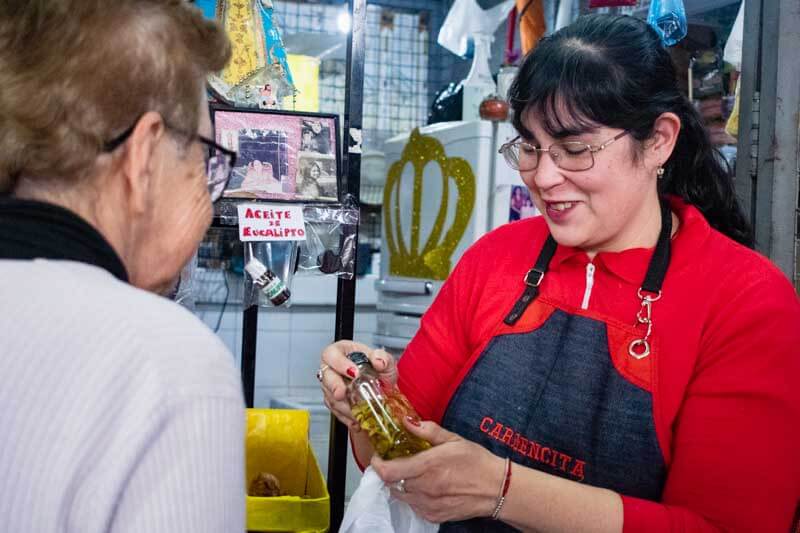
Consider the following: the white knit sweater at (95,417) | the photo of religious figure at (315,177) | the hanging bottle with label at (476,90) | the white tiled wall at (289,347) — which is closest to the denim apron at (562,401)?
the photo of religious figure at (315,177)

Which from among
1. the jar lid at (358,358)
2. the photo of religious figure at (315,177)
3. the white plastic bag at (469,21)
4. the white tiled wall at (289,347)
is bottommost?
the white tiled wall at (289,347)

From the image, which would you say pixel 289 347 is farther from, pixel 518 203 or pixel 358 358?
pixel 358 358

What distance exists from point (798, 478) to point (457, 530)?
2.04 ft

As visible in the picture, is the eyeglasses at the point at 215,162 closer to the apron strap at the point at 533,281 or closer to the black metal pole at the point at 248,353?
the apron strap at the point at 533,281

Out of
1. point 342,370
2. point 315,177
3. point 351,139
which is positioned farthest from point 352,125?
point 342,370

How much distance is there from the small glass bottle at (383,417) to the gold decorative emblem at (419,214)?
1891 mm

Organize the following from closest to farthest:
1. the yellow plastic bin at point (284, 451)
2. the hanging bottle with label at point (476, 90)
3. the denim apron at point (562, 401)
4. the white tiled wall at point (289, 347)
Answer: the denim apron at point (562, 401) < the yellow plastic bin at point (284, 451) < the hanging bottle with label at point (476, 90) < the white tiled wall at point (289, 347)

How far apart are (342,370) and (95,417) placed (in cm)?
86

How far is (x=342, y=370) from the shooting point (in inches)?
62.8

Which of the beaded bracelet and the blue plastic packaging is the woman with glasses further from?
the blue plastic packaging

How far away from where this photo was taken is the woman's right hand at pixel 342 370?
1.60 meters

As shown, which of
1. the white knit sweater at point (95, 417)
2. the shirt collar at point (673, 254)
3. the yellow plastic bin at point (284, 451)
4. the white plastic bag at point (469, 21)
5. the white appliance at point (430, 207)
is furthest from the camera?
the white plastic bag at point (469, 21)

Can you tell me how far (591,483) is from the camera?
5.01 feet

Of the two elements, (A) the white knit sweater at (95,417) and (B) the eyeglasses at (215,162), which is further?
(B) the eyeglasses at (215,162)
